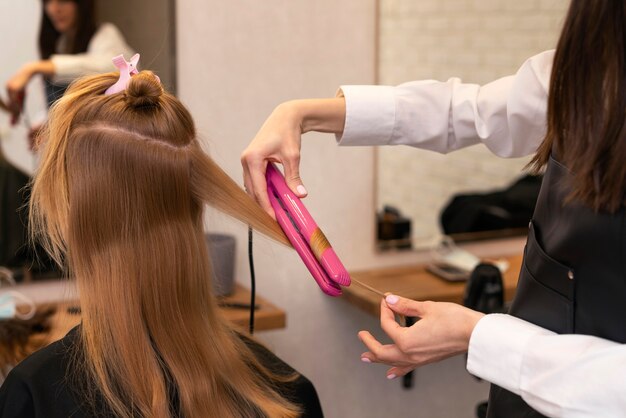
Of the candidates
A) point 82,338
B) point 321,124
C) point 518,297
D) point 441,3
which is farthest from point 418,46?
point 82,338

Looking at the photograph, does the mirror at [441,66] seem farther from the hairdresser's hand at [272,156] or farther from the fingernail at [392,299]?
the fingernail at [392,299]

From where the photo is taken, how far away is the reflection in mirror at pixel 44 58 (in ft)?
7.68

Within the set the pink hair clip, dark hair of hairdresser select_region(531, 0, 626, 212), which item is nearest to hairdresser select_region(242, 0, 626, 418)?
dark hair of hairdresser select_region(531, 0, 626, 212)

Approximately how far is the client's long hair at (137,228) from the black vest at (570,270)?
17.2 inches

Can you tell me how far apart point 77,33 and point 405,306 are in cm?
150

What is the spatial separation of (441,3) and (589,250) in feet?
5.65

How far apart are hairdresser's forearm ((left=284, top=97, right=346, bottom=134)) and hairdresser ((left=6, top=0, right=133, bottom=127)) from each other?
1.01 m

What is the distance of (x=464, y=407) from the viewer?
10.6 feet

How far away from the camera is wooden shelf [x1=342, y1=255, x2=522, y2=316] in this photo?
2.58m

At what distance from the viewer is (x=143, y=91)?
1395 mm

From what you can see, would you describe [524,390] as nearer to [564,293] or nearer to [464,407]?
[564,293]

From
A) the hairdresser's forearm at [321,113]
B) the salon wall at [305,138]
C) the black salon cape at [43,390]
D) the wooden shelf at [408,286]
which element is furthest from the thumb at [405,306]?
the salon wall at [305,138]

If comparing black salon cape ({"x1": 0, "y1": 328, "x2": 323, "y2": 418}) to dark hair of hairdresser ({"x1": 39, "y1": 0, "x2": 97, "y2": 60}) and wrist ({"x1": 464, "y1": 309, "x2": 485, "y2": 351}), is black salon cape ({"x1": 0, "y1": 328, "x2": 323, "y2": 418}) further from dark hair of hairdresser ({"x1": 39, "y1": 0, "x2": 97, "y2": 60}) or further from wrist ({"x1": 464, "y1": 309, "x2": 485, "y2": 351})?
dark hair of hairdresser ({"x1": 39, "y1": 0, "x2": 97, "y2": 60})

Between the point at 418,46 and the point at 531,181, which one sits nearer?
the point at 418,46
